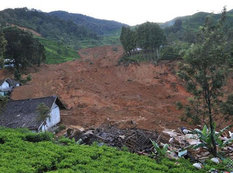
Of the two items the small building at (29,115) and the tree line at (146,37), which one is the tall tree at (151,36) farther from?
the small building at (29,115)

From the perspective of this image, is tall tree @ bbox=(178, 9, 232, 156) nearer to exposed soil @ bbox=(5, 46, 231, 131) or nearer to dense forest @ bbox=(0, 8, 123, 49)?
exposed soil @ bbox=(5, 46, 231, 131)

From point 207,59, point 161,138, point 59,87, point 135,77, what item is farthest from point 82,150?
point 135,77

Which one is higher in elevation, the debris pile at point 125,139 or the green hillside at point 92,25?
the green hillside at point 92,25

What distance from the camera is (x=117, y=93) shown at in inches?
1086

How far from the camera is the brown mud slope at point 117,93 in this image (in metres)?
19.2

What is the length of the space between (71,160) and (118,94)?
61.0 ft

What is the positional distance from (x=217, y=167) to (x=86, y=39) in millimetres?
88752

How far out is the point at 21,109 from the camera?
55.2ft

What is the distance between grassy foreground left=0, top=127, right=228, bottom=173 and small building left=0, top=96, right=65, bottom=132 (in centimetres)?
412

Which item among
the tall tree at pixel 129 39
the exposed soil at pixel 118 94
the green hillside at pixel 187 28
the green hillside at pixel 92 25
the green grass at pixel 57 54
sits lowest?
the exposed soil at pixel 118 94

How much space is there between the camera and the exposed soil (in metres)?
19.1

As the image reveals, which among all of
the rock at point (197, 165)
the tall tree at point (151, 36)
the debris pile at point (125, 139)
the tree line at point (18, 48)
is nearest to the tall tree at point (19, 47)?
the tree line at point (18, 48)

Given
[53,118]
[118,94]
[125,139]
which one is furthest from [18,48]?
[125,139]

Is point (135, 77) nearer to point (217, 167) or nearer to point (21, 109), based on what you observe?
point (21, 109)
